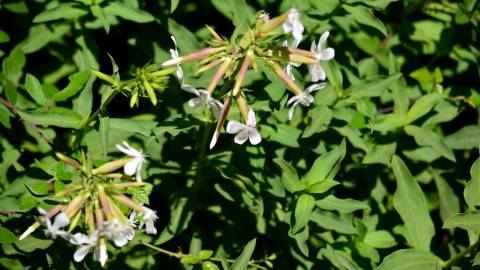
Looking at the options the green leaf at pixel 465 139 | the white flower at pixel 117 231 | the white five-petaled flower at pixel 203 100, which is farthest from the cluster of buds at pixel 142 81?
the green leaf at pixel 465 139

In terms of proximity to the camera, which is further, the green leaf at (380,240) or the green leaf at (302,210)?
the green leaf at (380,240)

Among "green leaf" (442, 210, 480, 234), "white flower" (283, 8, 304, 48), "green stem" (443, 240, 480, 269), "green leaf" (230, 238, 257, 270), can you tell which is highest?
"white flower" (283, 8, 304, 48)

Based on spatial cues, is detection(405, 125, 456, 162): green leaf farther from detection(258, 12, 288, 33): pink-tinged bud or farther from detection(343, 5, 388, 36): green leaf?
detection(258, 12, 288, 33): pink-tinged bud

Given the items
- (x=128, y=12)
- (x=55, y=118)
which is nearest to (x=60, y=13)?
(x=128, y=12)

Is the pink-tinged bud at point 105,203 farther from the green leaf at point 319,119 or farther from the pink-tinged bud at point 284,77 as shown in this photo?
the green leaf at point 319,119

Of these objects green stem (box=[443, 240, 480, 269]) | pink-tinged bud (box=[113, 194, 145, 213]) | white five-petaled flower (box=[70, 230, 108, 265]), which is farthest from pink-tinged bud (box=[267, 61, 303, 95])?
green stem (box=[443, 240, 480, 269])
